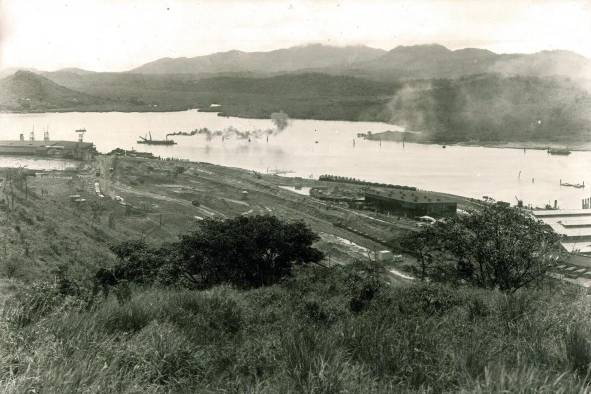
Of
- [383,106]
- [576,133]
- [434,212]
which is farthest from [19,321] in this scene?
[383,106]

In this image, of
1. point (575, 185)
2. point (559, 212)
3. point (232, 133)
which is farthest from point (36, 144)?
point (575, 185)

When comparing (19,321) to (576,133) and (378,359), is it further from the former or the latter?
(576,133)

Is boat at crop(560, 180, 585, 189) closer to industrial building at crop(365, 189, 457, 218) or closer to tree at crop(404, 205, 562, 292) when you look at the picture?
industrial building at crop(365, 189, 457, 218)

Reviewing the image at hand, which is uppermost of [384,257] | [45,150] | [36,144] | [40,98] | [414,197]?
[40,98]

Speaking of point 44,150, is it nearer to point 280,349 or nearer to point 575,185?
point 575,185

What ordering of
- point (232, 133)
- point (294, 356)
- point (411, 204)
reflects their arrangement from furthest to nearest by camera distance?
1. point (232, 133)
2. point (411, 204)
3. point (294, 356)

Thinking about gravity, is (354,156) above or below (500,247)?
above

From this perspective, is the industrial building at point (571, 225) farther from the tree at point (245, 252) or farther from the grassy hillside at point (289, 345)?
the grassy hillside at point (289, 345)
